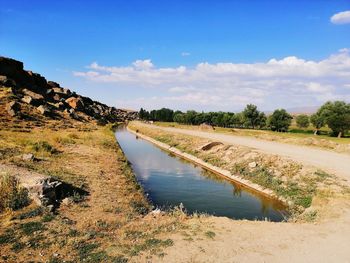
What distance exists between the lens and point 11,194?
16.2 metres

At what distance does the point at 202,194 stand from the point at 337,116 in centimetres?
8100

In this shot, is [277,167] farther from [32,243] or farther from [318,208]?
[32,243]

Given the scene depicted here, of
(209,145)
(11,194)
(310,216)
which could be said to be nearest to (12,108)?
(209,145)

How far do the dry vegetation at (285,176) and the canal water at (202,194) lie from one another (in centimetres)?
146

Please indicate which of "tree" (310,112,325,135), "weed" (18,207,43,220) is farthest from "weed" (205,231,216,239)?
"tree" (310,112,325,135)

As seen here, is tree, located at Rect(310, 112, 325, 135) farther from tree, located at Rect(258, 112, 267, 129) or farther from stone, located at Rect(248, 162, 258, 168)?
stone, located at Rect(248, 162, 258, 168)

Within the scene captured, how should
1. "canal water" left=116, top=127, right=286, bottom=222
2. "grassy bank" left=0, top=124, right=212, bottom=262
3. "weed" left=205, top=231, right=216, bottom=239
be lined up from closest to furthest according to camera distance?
1. "grassy bank" left=0, top=124, right=212, bottom=262
2. "weed" left=205, top=231, right=216, bottom=239
3. "canal water" left=116, top=127, right=286, bottom=222

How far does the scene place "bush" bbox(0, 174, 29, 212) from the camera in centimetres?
1576

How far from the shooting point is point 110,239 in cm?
1308

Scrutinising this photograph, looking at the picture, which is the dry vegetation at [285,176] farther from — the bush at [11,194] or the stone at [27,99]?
the stone at [27,99]

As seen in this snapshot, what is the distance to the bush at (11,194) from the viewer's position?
1576cm

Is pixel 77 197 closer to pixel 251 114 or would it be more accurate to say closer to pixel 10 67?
pixel 10 67

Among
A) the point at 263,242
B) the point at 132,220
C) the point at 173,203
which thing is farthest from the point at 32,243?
the point at 173,203

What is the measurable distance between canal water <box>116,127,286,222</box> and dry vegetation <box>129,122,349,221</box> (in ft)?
4.78
